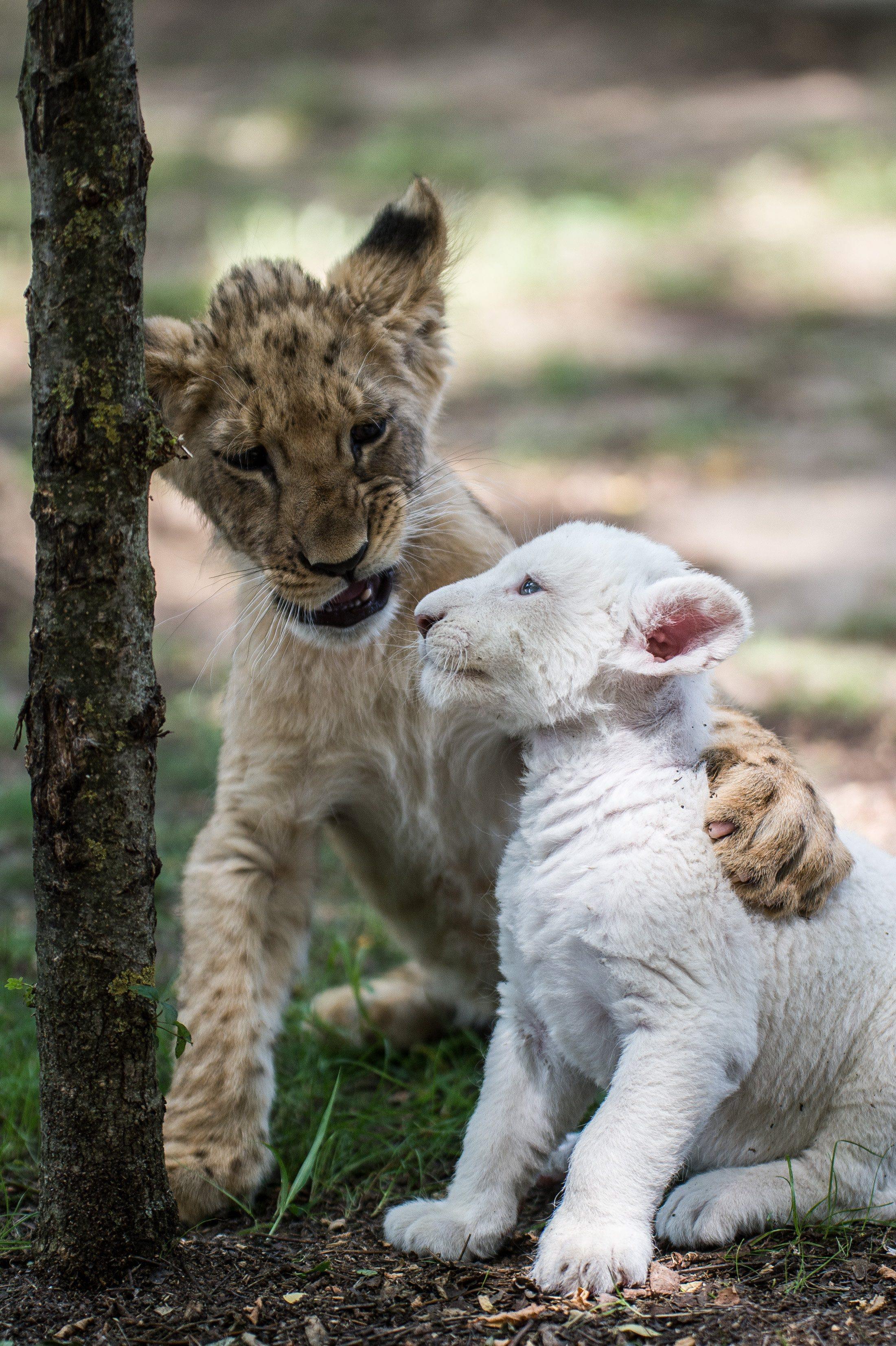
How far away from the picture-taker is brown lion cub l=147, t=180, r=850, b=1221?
343 cm

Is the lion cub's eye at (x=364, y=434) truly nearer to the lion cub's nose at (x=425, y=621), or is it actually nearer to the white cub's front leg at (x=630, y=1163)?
the lion cub's nose at (x=425, y=621)

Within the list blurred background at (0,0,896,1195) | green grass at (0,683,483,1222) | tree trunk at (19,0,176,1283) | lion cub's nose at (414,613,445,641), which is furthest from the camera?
blurred background at (0,0,896,1195)

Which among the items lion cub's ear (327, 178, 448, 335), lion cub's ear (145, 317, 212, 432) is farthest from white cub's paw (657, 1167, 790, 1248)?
lion cub's ear (327, 178, 448, 335)

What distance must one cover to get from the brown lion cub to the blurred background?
0.29m

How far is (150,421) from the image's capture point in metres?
2.42

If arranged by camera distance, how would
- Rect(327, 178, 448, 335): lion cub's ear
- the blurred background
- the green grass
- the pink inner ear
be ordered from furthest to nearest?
the blurred background → Rect(327, 178, 448, 335): lion cub's ear → the green grass → the pink inner ear

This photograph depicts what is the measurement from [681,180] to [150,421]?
12.2 meters

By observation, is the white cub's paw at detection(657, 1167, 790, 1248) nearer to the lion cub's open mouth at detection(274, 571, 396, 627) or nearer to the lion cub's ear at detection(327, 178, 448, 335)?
the lion cub's open mouth at detection(274, 571, 396, 627)

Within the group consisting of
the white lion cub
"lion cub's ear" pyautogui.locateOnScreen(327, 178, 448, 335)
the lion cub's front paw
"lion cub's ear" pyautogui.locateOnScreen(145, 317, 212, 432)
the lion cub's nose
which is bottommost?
the lion cub's front paw

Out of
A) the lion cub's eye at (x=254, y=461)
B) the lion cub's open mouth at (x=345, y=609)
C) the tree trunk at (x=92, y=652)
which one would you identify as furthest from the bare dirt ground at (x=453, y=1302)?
the lion cub's eye at (x=254, y=461)

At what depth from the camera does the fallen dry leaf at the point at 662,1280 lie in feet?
8.27

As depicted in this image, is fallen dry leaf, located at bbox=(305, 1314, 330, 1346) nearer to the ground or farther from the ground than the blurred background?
nearer to the ground

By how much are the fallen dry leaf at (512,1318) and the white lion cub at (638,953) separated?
0.25 ft

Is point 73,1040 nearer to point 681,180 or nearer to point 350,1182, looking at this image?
point 350,1182
